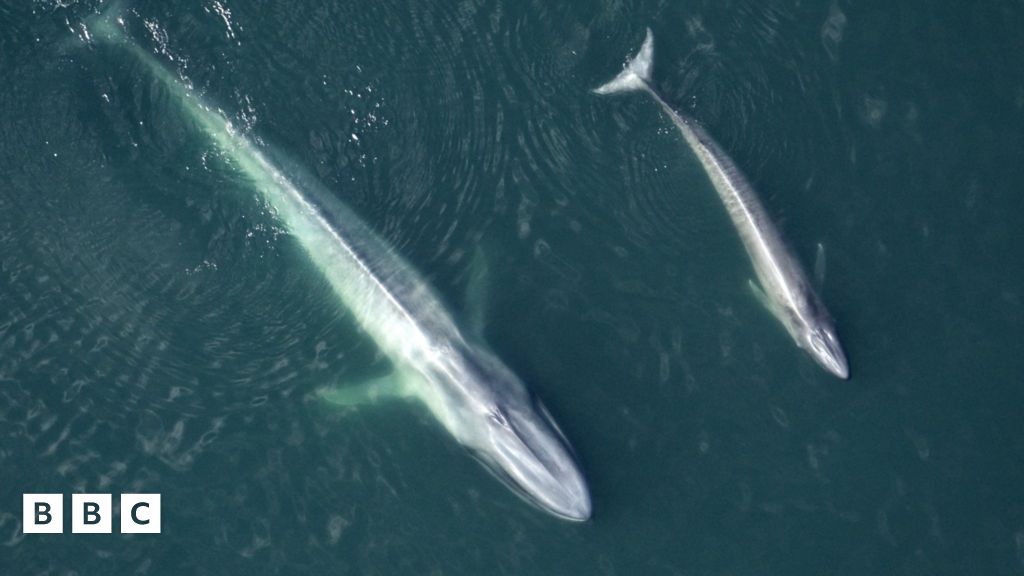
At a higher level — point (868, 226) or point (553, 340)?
point (868, 226)

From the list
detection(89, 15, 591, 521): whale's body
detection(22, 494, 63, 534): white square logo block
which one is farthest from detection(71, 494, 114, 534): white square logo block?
detection(89, 15, 591, 521): whale's body

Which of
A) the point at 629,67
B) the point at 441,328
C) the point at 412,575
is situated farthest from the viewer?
the point at 629,67

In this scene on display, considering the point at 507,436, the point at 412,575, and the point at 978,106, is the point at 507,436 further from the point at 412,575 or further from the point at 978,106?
A: the point at 978,106

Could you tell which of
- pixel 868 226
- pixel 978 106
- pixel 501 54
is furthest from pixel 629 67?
pixel 978 106

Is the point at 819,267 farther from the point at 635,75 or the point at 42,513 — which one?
the point at 42,513

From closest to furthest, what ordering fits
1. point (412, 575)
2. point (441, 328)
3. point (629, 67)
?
point (412, 575) → point (441, 328) → point (629, 67)

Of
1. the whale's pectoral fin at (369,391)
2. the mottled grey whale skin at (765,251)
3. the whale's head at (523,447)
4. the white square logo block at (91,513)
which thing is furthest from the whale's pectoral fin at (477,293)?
the white square logo block at (91,513)
